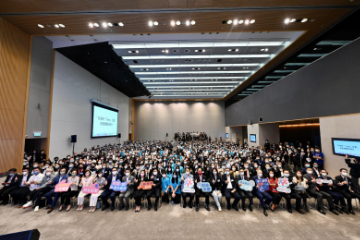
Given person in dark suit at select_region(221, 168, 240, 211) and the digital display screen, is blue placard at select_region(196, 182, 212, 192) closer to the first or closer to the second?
person in dark suit at select_region(221, 168, 240, 211)

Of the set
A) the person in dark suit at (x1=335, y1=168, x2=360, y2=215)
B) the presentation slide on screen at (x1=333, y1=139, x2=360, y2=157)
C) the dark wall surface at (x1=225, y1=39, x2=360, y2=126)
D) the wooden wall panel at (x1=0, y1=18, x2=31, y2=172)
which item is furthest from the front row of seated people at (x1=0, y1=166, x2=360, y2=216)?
the dark wall surface at (x1=225, y1=39, x2=360, y2=126)

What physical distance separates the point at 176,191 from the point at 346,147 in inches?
312

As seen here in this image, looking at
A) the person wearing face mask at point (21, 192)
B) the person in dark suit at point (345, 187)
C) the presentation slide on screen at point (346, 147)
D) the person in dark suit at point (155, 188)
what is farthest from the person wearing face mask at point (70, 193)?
the presentation slide on screen at point (346, 147)

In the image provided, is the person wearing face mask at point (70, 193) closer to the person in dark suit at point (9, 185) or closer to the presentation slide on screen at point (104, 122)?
the person in dark suit at point (9, 185)

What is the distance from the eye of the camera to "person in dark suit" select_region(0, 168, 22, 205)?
5605 millimetres

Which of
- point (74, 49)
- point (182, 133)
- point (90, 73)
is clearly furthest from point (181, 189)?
point (182, 133)

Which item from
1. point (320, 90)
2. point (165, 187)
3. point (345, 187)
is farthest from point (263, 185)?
point (320, 90)

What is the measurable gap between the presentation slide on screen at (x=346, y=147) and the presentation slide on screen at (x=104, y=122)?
1749 cm

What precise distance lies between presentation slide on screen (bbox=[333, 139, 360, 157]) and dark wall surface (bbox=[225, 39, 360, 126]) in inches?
54.8

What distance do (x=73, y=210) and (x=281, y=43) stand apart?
46.3 feet

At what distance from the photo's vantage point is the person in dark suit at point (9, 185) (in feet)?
18.4

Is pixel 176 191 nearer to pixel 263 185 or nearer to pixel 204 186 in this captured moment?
pixel 204 186

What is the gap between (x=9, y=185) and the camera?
5867 millimetres

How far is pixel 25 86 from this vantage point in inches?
345
